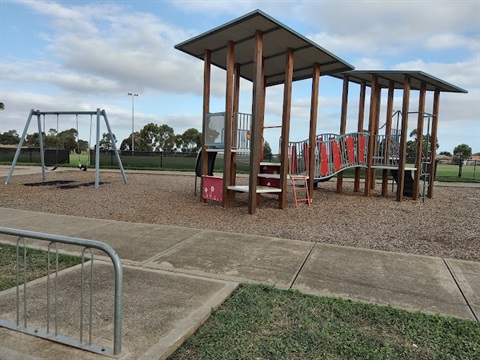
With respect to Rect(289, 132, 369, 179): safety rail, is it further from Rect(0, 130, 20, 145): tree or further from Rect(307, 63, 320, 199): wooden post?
Rect(0, 130, 20, 145): tree

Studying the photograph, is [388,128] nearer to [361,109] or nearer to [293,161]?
[361,109]

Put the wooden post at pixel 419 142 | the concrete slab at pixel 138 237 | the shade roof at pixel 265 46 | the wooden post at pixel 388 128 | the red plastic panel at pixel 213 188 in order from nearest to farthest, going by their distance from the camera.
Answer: the concrete slab at pixel 138 237, the shade roof at pixel 265 46, the red plastic panel at pixel 213 188, the wooden post at pixel 419 142, the wooden post at pixel 388 128

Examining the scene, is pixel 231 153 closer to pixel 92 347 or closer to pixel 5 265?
pixel 5 265

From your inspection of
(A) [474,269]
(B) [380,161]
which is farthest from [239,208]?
(B) [380,161]

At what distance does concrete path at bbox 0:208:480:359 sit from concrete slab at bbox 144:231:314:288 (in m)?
0.01

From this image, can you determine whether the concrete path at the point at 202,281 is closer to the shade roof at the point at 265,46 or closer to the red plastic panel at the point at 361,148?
the shade roof at the point at 265,46

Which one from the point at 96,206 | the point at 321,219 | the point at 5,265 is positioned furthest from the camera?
the point at 96,206

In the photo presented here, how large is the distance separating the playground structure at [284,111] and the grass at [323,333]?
4.59m

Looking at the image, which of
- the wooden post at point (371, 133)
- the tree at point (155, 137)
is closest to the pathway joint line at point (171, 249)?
the wooden post at point (371, 133)

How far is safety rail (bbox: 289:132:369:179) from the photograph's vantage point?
10133 mm

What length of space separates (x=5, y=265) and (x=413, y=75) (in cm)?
1020

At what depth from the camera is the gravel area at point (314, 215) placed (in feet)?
19.0

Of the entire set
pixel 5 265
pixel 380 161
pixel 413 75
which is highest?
pixel 413 75

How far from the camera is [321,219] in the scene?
7.36 m
